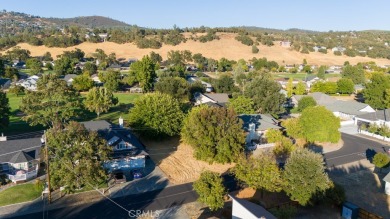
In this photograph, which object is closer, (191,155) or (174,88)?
(191,155)

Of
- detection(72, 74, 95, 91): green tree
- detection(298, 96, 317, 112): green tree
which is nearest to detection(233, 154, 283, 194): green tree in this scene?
detection(298, 96, 317, 112): green tree

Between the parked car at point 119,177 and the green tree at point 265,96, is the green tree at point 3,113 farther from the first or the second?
the green tree at point 265,96

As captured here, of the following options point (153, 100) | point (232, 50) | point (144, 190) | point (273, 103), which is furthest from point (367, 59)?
point (144, 190)

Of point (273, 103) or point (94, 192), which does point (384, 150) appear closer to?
point (273, 103)

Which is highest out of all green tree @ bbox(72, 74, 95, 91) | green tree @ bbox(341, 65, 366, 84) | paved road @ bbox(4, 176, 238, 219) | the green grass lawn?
green tree @ bbox(341, 65, 366, 84)

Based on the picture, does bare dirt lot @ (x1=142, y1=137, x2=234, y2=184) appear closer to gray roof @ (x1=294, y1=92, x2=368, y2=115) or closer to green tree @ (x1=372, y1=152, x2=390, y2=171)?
green tree @ (x1=372, y1=152, x2=390, y2=171)

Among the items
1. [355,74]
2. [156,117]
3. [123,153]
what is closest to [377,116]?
[156,117]

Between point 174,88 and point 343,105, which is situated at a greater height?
point 174,88

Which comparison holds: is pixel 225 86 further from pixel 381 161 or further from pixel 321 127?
pixel 381 161
